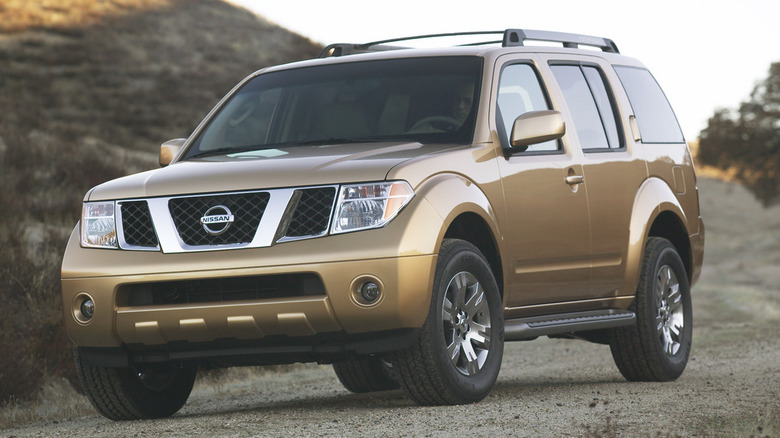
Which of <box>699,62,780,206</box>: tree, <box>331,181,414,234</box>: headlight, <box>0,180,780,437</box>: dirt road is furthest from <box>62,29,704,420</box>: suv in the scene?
<box>699,62,780,206</box>: tree

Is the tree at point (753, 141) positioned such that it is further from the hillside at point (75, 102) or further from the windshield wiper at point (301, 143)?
the windshield wiper at point (301, 143)

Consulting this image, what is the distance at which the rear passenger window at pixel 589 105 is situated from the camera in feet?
26.9

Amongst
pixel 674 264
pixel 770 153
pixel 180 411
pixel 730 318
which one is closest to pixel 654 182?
pixel 674 264

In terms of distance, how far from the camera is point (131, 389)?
22.6ft

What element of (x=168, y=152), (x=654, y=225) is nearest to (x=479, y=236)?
(x=168, y=152)

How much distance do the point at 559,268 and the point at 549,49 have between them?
152cm

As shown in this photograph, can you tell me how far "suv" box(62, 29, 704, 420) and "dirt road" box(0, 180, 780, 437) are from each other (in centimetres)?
31

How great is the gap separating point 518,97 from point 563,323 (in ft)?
4.58

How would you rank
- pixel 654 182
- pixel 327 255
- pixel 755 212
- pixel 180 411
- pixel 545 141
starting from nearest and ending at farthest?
pixel 327 255
pixel 545 141
pixel 180 411
pixel 654 182
pixel 755 212

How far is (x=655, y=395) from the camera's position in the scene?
292 inches

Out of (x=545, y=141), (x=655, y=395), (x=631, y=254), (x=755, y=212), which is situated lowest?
(x=755, y=212)

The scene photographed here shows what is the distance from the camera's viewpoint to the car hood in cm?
611

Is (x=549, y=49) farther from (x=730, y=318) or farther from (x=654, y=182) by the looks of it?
(x=730, y=318)

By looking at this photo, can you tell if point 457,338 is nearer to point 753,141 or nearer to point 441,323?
point 441,323
